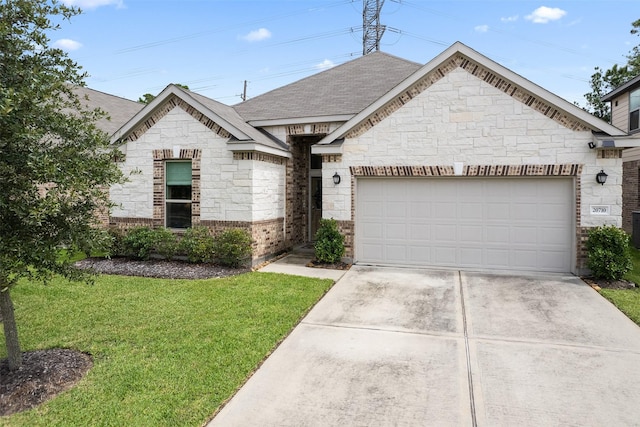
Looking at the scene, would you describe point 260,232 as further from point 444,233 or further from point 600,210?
point 600,210

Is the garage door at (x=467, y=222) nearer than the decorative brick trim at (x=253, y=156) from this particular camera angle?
Yes

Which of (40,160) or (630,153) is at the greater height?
(630,153)

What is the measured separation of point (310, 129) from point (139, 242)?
5740 millimetres

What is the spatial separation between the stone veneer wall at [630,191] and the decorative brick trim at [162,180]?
48.2 feet

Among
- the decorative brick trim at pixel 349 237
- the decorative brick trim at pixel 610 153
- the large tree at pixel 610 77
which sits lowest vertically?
the decorative brick trim at pixel 349 237

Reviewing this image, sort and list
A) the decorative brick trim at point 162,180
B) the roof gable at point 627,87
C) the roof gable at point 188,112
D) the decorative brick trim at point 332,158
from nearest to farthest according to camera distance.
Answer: the roof gable at point 188,112, the decorative brick trim at point 332,158, the decorative brick trim at point 162,180, the roof gable at point 627,87

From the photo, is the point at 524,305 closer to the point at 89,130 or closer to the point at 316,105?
the point at 89,130

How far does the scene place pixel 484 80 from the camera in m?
9.41

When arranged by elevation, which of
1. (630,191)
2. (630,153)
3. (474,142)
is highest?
(630,153)

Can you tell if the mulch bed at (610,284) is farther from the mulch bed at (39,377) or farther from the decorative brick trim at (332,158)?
the mulch bed at (39,377)

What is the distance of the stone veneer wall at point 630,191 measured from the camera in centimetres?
1386

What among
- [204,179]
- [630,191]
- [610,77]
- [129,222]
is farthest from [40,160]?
[610,77]

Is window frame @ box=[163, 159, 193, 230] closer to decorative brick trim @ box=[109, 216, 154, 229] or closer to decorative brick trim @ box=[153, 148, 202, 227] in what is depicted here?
decorative brick trim @ box=[153, 148, 202, 227]

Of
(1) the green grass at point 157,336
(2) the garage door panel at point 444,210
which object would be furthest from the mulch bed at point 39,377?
(2) the garage door panel at point 444,210
